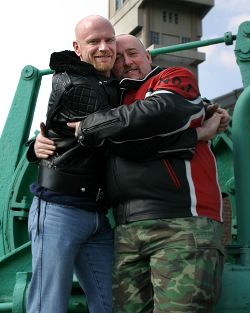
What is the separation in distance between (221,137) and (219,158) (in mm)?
143

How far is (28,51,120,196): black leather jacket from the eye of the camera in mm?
1952

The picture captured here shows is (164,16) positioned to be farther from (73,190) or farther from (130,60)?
(73,190)

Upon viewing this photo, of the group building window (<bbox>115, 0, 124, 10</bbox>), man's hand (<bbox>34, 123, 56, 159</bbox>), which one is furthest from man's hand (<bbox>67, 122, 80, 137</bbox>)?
building window (<bbox>115, 0, 124, 10</bbox>)

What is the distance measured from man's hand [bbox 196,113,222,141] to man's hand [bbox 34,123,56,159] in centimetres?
62

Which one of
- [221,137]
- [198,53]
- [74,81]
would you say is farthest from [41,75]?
[198,53]

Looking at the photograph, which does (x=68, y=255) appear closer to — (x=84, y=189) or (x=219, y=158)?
(x=84, y=189)

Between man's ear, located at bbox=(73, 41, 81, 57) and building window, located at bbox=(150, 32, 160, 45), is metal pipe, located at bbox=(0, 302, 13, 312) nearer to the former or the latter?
man's ear, located at bbox=(73, 41, 81, 57)

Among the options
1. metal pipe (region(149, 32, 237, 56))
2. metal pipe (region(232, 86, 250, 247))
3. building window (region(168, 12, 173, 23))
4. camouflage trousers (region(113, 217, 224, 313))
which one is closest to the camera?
camouflage trousers (region(113, 217, 224, 313))

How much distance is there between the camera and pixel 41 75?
11.3 feet

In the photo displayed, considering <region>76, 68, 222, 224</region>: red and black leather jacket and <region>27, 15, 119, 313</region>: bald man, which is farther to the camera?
<region>27, 15, 119, 313</region>: bald man

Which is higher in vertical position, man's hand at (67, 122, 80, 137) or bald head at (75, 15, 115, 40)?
bald head at (75, 15, 115, 40)

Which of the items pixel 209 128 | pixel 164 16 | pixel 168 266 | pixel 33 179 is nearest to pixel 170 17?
pixel 164 16

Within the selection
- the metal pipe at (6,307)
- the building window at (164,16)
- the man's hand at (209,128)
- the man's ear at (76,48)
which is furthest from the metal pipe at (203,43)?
the building window at (164,16)

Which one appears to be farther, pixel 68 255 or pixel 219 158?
pixel 219 158
